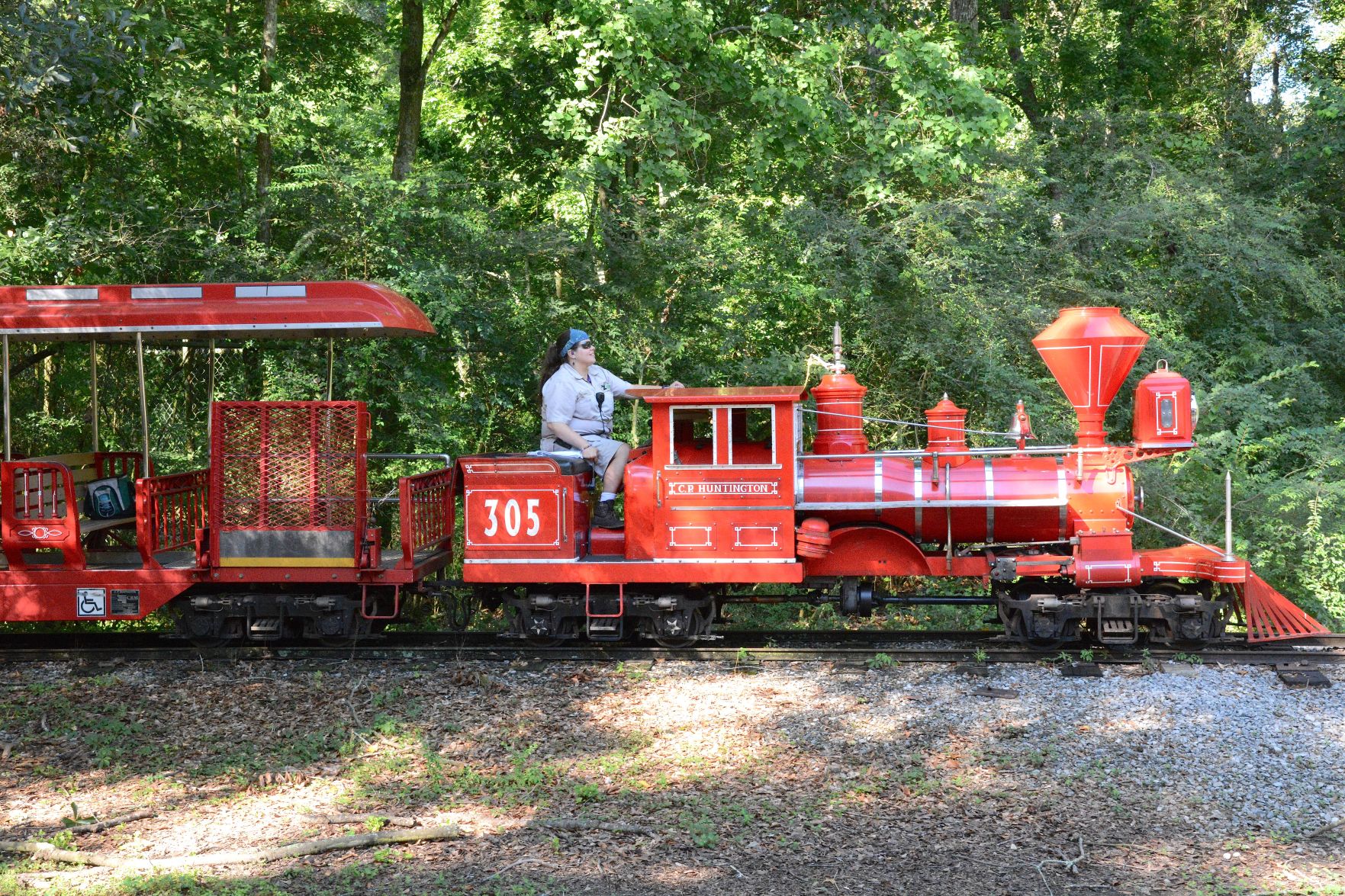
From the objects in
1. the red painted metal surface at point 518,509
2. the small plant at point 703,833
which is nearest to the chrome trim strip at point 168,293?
the red painted metal surface at point 518,509

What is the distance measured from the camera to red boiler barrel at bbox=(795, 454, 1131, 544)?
9.13 meters

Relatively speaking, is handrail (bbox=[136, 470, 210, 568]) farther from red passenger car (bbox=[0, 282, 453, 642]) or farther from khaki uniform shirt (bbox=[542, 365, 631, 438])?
khaki uniform shirt (bbox=[542, 365, 631, 438])

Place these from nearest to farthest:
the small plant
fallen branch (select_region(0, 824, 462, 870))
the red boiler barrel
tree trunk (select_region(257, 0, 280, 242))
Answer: fallen branch (select_region(0, 824, 462, 870)) → the small plant → the red boiler barrel → tree trunk (select_region(257, 0, 280, 242))

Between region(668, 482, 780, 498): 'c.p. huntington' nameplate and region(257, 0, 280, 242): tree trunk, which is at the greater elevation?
region(257, 0, 280, 242): tree trunk

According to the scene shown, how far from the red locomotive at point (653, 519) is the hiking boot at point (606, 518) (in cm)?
10

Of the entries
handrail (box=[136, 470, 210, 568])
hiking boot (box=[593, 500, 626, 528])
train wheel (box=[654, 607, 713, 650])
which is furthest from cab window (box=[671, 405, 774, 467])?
handrail (box=[136, 470, 210, 568])

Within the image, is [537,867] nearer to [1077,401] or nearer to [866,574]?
[866,574]

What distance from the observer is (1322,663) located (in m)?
8.70

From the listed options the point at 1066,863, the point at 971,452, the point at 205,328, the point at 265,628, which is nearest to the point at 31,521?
the point at 265,628

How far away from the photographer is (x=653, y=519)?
926 centimetres

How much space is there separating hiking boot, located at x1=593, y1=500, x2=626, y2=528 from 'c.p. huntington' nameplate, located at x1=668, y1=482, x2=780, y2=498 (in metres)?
0.86

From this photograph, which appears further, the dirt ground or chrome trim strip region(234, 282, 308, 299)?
chrome trim strip region(234, 282, 308, 299)

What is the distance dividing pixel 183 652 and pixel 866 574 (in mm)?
5673

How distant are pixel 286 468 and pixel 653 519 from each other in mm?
2962
